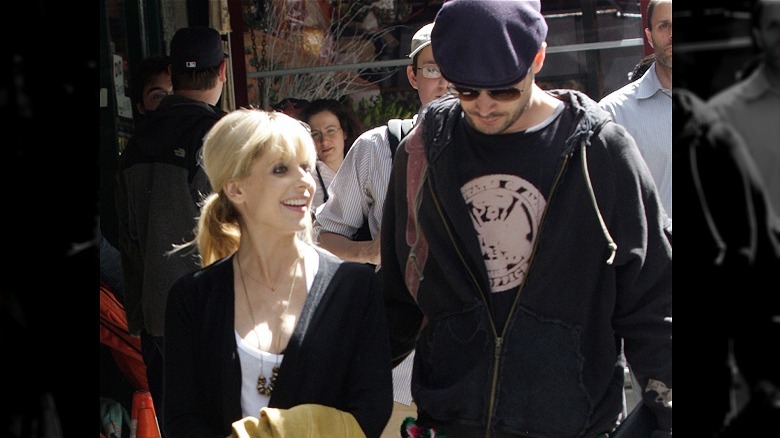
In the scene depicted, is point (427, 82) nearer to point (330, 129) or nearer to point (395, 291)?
point (330, 129)

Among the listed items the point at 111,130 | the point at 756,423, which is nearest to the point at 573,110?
the point at 756,423

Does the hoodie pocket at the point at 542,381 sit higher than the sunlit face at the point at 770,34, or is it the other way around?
the sunlit face at the point at 770,34

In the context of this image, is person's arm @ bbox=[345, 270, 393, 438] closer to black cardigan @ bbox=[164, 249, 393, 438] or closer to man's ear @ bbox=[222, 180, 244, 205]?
black cardigan @ bbox=[164, 249, 393, 438]

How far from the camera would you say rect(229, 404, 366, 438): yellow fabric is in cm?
274

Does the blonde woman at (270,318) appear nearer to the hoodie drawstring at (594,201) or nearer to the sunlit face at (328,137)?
the hoodie drawstring at (594,201)

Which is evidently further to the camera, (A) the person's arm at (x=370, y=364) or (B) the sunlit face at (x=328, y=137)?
(B) the sunlit face at (x=328, y=137)

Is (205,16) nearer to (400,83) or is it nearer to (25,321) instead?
(400,83)

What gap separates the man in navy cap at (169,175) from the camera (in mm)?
3502

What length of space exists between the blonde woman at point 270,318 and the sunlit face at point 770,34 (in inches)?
47.6

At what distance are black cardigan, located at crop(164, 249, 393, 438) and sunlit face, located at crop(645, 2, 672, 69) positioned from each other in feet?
4.67

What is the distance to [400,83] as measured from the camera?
4996mm

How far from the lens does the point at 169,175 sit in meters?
3.55

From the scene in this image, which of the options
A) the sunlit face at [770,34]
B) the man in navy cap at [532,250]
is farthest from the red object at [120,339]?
the sunlit face at [770,34]

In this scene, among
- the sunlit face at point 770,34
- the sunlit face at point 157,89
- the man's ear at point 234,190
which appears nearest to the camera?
the sunlit face at point 770,34
